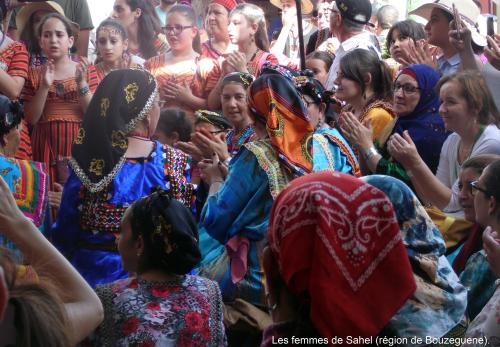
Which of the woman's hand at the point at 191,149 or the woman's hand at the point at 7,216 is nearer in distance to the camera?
the woman's hand at the point at 7,216

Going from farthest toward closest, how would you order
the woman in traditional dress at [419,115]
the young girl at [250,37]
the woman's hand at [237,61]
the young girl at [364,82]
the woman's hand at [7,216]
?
the young girl at [250,37], the woman's hand at [237,61], the young girl at [364,82], the woman in traditional dress at [419,115], the woman's hand at [7,216]

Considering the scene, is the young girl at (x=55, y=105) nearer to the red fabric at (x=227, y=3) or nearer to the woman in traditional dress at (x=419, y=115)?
the red fabric at (x=227, y=3)

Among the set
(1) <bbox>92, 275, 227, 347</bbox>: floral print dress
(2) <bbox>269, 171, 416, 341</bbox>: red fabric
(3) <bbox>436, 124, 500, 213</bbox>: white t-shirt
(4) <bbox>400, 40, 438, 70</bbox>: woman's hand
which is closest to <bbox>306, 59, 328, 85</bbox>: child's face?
(4) <bbox>400, 40, 438, 70</bbox>: woman's hand

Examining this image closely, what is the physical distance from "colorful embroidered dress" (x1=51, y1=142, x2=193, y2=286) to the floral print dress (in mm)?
1068

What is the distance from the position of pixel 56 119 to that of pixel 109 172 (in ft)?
8.70

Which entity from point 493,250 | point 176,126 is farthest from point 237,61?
point 493,250

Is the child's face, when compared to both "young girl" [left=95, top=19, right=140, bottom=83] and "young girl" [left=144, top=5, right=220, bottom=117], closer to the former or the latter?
"young girl" [left=144, top=5, right=220, bottom=117]

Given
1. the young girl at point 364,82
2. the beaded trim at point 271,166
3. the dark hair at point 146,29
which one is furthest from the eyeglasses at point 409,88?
the dark hair at point 146,29

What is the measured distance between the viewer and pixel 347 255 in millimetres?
2826

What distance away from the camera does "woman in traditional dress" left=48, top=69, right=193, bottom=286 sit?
487 centimetres

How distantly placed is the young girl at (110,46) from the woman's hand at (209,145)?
2932 mm

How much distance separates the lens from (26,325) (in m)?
2.52

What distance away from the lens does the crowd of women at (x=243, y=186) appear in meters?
2.84

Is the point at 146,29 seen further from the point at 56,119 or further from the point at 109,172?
the point at 109,172
